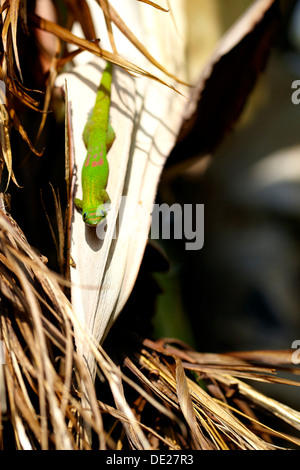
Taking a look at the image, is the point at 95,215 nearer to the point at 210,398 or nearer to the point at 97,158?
the point at 97,158

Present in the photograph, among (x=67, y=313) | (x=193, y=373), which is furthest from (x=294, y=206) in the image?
(x=67, y=313)

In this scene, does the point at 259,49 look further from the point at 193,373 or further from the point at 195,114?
the point at 193,373

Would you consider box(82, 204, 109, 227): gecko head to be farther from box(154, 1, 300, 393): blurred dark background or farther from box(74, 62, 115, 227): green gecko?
box(154, 1, 300, 393): blurred dark background

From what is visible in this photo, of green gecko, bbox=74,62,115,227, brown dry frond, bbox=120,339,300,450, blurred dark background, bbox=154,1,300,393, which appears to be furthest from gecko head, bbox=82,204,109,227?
blurred dark background, bbox=154,1,300,393

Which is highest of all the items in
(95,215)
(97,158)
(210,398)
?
(97,158)

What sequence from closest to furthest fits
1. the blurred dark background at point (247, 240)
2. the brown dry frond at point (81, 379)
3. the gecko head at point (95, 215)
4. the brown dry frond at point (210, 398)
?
the brown dry frond at point (81, 379), the brown dry frond at point (210, 398), the gecko head at point (95, 215), the blurred dark background at point (247, 240)

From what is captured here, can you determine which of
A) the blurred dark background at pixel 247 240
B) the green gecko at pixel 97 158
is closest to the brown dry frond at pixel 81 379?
the green gecko at pixel 97 158

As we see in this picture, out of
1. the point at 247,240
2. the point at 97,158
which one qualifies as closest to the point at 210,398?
the point at 97,158

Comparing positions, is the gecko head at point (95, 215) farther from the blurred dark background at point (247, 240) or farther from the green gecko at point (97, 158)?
the blurred dark background at point (247, 240)
